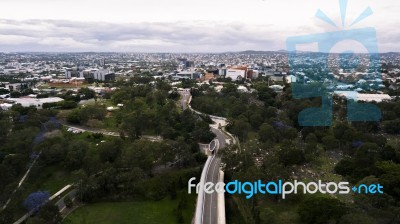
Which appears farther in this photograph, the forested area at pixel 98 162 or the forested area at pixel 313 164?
the forested area at pixel 98 162

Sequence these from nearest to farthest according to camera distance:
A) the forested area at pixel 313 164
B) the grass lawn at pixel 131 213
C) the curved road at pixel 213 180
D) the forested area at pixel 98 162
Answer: the forested area at pixel 313 164 → the curved road at pixel 213 180 → the grass lawn at pixel 131 213 → the forested area at pixel 98 162

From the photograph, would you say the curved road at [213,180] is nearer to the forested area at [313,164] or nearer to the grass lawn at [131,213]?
the forested area at [313,164]

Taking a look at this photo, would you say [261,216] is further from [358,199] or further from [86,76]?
[86,76]

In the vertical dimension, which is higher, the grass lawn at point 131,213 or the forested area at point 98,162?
the forested area at point 98,162

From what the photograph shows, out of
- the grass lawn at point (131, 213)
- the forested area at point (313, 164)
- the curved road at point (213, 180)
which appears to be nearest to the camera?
the forested area at point (313, 164)

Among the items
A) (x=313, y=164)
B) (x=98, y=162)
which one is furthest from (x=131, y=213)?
(x=313, y=164)

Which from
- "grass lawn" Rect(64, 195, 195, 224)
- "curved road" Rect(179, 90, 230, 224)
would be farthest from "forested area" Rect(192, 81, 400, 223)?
"grass lawn" Rect(64, 195, 195, 224)

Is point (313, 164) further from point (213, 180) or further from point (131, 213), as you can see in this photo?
point (131, 213)

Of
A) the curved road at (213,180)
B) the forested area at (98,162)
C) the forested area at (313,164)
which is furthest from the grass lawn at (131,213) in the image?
the forested area at (313,164)

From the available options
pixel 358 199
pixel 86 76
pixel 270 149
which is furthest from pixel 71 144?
pixel 86 76
